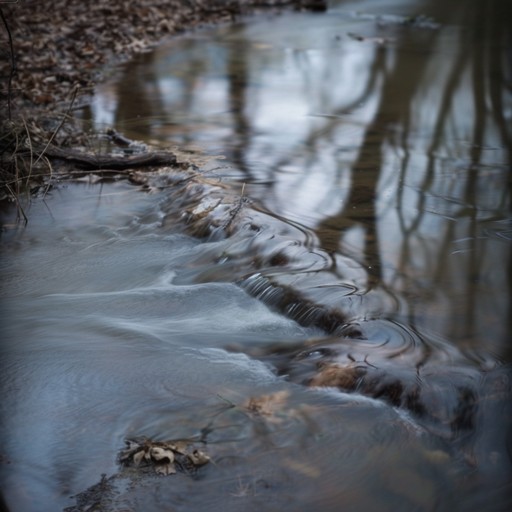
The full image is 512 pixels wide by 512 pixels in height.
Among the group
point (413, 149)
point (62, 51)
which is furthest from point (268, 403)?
point (62, 51)

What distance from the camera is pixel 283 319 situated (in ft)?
16.5

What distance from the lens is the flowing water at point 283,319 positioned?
370 centimetres

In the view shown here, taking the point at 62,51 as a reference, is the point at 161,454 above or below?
below

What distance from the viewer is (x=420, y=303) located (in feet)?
16.5

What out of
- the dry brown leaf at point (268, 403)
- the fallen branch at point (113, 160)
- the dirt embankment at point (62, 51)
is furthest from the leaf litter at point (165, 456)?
the fallen branch at point (113, 160)

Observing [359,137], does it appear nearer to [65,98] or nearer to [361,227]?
[361,227]

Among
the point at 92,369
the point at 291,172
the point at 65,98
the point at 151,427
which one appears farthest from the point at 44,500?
the point at 65,98

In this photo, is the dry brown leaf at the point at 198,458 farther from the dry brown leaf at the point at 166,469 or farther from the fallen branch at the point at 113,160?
the fallen branch at the point at 113,160

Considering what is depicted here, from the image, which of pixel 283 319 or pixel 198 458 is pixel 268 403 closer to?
→ pixel 198 458

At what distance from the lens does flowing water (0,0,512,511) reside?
3703 mm

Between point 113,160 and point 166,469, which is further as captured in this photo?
point 113,160

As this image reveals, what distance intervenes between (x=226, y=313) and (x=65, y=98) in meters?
5.69

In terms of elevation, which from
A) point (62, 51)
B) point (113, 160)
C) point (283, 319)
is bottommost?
point (283, 319)

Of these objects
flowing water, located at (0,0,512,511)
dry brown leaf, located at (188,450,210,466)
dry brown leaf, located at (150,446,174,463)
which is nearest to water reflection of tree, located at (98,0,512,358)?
flowing water, located at (0,0,512,511)
